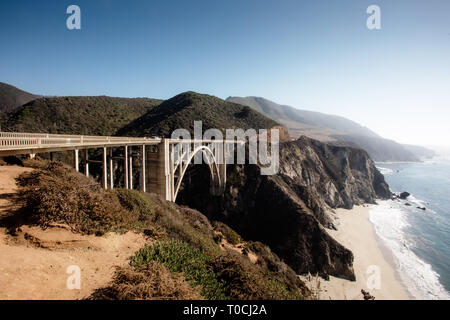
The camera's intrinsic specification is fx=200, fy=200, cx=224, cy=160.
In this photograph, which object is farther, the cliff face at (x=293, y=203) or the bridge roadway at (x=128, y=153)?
the cliff face at (x=293, y=203)

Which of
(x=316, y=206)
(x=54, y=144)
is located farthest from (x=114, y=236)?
(x=316, y=206)

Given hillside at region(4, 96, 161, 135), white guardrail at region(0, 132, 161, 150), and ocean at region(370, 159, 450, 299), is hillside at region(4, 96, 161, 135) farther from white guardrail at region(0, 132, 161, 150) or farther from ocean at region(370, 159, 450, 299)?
ocean at region(370, 159, 450, 299)

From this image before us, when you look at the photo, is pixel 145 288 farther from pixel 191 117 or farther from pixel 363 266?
pixel 191 117

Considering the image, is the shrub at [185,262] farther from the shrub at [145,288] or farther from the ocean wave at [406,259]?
the ocean wave at [406,259]

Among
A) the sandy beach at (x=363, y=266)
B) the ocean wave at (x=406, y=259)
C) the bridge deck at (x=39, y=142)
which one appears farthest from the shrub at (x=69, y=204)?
the ocean wave at (x=406, y=259)

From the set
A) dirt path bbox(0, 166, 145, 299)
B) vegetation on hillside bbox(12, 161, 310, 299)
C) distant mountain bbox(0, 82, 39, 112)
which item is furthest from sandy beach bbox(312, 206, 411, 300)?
distant mountain bbox(0, 82, 39, 112)

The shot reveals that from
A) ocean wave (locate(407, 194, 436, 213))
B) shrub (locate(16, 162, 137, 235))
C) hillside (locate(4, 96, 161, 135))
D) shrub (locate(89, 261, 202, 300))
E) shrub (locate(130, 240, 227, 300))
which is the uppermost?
hillside (locate(4, 96, 161, 135))
